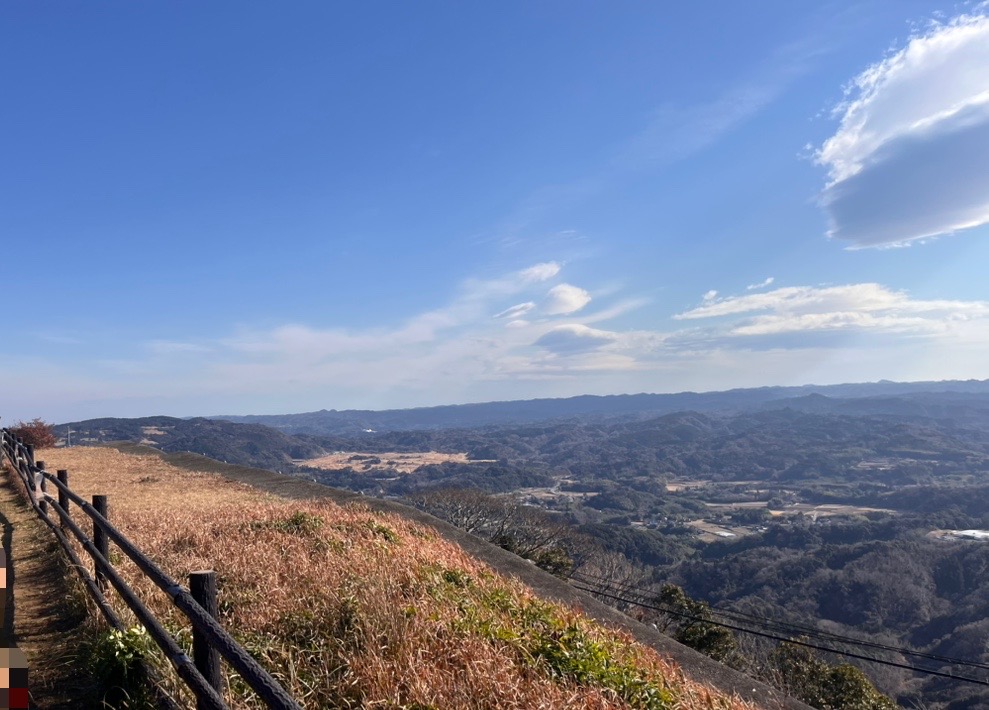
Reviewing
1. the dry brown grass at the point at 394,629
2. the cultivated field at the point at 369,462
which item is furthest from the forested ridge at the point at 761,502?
the dry brown grass at the point at 394,629

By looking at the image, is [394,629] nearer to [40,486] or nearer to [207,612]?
[207,612]

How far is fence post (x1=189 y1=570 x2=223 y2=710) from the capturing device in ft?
8.59

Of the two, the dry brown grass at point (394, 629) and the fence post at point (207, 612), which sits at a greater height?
the fence post at point (207, 612)

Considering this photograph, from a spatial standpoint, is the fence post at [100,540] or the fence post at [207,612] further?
the fence post at [100,540]

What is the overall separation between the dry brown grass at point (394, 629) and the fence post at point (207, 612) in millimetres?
508

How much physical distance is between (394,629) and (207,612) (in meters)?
1.73

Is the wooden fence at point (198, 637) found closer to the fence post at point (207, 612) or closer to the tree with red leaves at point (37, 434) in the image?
the fence post at point (207, 612)

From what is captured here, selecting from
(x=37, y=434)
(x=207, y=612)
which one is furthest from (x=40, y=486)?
(x=37, y=434)

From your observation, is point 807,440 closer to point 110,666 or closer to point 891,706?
point 891,706

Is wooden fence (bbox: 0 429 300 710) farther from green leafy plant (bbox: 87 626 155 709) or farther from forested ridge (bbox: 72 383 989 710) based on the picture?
forested ridge (bbox: 72 383 989 710)

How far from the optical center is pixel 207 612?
2.52 meters

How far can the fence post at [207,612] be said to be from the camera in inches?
103

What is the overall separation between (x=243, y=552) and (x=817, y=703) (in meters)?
11.0

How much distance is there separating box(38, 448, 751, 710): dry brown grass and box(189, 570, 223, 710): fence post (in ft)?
1.67
